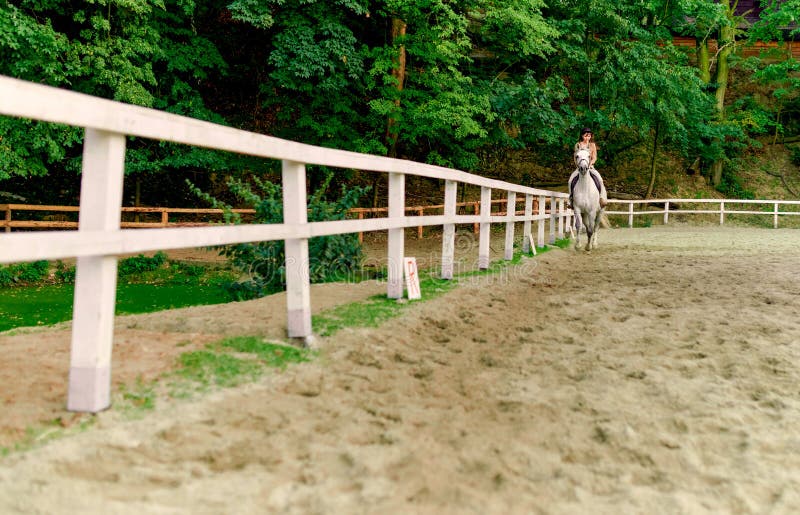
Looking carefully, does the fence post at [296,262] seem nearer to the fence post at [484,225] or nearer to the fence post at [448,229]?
the fence post at [448,229]

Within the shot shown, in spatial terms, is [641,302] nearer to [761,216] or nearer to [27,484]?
[27,484]

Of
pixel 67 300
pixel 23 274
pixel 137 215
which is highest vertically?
pixel 137 215

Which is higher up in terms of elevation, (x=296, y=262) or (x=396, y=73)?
(x=396, y=73)

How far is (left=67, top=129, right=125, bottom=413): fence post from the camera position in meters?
2.51

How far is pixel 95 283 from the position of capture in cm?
253

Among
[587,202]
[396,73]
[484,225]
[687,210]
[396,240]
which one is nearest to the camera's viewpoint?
[396,240]

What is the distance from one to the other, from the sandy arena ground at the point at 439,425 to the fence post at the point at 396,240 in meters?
0.50

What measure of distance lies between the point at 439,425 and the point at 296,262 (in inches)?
56.3

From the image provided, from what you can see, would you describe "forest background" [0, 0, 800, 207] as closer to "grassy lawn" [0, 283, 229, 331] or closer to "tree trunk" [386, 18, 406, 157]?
"tree trunk" [386, 18, 406, 157]

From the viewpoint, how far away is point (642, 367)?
3.98 meters

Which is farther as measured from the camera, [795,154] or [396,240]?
[795,154]

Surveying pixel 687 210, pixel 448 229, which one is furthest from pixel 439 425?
pixel 687 210

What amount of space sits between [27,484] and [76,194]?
23.0 m

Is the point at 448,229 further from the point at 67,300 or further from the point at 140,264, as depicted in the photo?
the point at 140,264
